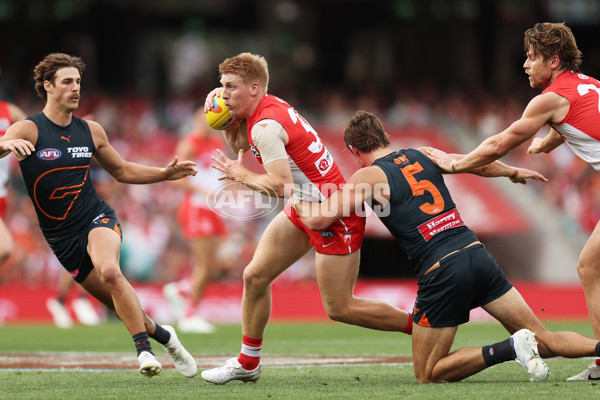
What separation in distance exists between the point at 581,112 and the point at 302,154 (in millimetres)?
2190

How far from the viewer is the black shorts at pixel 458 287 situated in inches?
250

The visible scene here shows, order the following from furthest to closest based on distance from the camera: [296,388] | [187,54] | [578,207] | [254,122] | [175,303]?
[187,54]
[578,207]
[175,303]
[254,122]
[296,388]

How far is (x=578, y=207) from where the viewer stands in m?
20.3

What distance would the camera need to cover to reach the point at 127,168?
784cm

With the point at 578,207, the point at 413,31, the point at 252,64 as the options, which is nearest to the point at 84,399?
the point at 252,64

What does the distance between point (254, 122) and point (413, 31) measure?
2251cm

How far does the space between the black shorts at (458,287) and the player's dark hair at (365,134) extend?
1.11 m

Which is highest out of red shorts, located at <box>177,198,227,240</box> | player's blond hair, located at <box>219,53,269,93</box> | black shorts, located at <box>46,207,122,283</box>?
player's blond hair, located at <box>219,53,269,93</box>

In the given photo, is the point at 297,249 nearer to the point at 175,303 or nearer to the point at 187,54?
the point at 175,303

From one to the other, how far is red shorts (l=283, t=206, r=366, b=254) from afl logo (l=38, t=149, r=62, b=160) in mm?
2078

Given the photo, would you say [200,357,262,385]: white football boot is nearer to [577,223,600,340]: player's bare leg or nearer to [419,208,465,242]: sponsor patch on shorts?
[419,208,465,242]: sponsor patch on shorts

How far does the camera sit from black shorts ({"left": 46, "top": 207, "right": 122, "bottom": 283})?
734cm

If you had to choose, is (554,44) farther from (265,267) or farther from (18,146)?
(18,146)

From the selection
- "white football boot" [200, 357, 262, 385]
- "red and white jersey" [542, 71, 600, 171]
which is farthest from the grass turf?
"red and white jersey" [542, 71, 600, 171]
